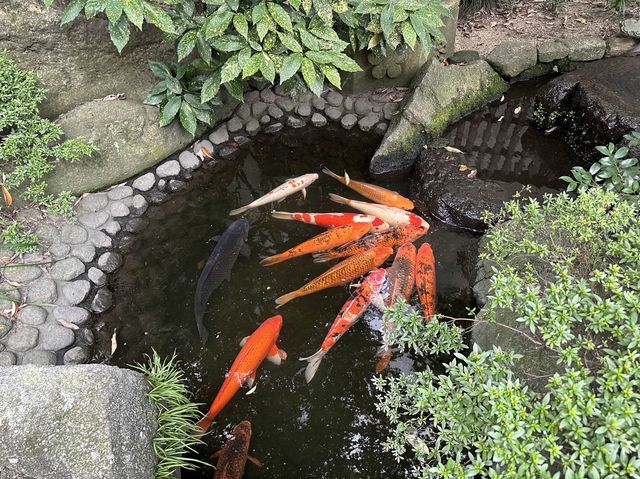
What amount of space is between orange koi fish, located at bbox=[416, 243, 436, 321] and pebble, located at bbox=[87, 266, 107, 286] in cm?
255

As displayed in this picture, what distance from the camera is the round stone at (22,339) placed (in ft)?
11.3

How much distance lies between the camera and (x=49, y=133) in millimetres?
4152

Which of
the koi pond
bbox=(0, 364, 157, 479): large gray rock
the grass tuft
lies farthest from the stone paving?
bbox=(0, 364, 157, 479): large gray rock

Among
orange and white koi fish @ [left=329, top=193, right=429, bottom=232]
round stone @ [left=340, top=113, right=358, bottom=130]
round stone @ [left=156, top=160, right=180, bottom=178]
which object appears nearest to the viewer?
orange and white koi fish @ [left=329, top=193, right=429, bottom=232]

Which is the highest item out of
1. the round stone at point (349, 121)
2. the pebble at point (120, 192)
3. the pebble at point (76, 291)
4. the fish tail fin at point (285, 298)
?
the round stone at point (349, 121)

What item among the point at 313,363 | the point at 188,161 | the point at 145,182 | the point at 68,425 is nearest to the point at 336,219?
the point at 313,363

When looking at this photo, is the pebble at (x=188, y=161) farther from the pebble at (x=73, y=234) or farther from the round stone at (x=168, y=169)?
the pebble at (x=73, y=234)

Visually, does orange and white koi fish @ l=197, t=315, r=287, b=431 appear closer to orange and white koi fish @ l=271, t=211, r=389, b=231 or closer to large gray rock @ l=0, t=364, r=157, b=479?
large gray rock @ l=0, t=364, r=157, b=479

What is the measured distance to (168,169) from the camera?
495 centimetres

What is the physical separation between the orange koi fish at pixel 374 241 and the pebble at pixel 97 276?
5.73 ft

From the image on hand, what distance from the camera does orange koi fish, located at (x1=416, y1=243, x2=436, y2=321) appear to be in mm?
3776

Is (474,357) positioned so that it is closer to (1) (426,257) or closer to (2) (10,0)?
(1) (426,257)

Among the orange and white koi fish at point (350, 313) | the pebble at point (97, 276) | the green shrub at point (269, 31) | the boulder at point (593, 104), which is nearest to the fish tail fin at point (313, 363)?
the orange and white koi fish at point (350, 313)

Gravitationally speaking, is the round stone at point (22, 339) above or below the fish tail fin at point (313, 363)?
above
